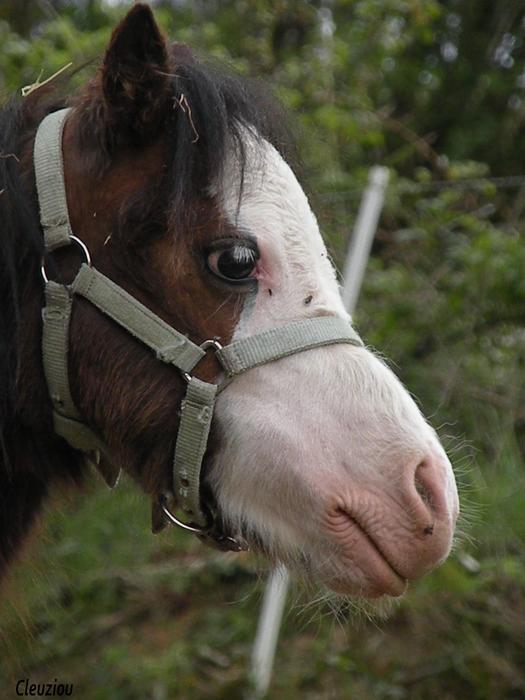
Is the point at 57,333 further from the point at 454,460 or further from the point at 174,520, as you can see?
the point at 454,460

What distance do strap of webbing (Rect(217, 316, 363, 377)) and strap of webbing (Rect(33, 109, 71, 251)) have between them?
1.48 feet

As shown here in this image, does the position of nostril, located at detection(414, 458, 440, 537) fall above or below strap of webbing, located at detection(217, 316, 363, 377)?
below

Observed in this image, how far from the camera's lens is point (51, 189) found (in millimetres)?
2113

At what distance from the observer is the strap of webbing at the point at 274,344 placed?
203 centimetres

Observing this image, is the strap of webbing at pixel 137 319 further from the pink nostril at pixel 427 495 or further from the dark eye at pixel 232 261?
the pink nostril at pixel 427 495

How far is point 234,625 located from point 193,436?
3.17m

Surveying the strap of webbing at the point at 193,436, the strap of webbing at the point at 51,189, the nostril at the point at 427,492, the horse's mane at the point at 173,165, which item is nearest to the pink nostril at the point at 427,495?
the nostril at the point at 427,492

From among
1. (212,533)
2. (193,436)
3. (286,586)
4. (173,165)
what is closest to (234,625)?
(286,586)

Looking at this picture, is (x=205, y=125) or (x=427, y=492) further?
(x=205, y=125)

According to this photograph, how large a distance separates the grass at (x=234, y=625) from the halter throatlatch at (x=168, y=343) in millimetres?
1589

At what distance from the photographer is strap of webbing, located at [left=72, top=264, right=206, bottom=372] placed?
2041mm

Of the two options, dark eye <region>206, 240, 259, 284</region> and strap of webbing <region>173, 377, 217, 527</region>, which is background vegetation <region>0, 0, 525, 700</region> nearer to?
dark eye <region>206, 240, 259, 284</region>

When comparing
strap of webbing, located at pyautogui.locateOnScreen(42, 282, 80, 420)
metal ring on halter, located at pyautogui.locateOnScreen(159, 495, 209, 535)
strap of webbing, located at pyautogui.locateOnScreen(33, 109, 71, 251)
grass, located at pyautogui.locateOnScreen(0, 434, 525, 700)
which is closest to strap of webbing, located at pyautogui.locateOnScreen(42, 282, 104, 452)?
strap of webbing, located at pyautogui.locateOnScreen(42, 282, 80, 420)

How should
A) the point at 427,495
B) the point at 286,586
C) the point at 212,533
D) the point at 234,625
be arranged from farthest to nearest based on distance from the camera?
the point at 234,625
the point at 286,586
the point at 212,533
the point at 427,495
